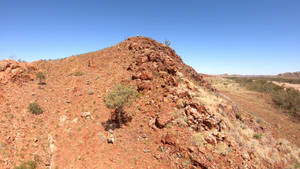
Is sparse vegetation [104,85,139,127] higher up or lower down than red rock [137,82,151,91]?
lower down

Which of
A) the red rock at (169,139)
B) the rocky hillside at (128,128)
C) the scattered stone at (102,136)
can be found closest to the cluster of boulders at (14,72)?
the rocky hillside at (128,128)

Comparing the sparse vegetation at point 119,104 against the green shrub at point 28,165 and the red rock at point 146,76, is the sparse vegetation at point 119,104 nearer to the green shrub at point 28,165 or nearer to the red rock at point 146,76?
the red rock at point 146,76

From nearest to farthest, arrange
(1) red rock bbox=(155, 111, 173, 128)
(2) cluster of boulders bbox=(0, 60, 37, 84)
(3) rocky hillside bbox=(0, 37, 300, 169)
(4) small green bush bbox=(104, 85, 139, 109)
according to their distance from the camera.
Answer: (3) rocky hillside bbox=(0, 37, 300, 169) → (1) red rock bbox=(155, 111, 173, 128) → (4) small green bush bbox=(104, 85, 139, 109) → (2) cluster of boulders bbox=(0, 60, 37, 84)

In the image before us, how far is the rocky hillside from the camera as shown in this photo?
8.42 m

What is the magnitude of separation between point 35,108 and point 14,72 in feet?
18.0

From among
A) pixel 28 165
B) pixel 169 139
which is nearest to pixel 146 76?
pixel 169 139

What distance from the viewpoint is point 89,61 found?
1966 cm

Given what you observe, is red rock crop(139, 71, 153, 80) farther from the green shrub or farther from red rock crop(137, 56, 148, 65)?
the green shrub

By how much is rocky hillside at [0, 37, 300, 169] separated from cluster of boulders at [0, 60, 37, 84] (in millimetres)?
67

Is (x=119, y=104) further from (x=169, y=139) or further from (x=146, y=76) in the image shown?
(x=146, y=76)

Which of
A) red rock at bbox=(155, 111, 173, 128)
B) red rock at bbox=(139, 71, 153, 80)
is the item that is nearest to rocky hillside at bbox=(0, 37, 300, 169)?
red rock at bbox=(155, 111, 173, 128)

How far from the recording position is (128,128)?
1085 cm

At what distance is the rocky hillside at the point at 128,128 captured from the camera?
27.6 ft

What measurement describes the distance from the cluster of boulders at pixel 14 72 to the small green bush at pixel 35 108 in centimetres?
385
